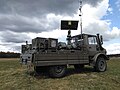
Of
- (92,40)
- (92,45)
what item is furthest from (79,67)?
(92,40)

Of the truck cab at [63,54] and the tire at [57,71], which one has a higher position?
the truck cab at [63,54]

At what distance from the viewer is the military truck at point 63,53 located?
12445 millimetres

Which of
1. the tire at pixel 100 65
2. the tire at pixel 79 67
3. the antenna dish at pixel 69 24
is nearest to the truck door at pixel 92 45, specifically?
the tire at pixel 100 65

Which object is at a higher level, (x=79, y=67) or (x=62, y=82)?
(x=79, y=67)

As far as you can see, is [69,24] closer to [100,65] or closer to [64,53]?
[64,53]

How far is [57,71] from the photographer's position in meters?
13.0

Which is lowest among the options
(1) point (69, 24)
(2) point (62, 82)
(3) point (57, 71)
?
(2) point (62, 82)

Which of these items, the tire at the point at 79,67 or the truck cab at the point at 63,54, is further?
the tire at the point at 79,67

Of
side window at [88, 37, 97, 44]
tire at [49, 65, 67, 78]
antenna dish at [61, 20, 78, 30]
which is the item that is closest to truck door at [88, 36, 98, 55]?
side window at [88, 37, 97, 44]

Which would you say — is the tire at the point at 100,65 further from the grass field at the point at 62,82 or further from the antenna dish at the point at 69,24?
the antenna dish at the point at 69,24

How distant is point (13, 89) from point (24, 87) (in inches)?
21.3

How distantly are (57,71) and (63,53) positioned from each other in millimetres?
1112

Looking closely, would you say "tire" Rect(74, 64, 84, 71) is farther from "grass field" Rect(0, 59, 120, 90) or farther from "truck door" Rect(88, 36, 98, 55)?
"grass field" Rect(0, 59, 120, 90)

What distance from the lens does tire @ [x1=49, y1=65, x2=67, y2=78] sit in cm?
1274
